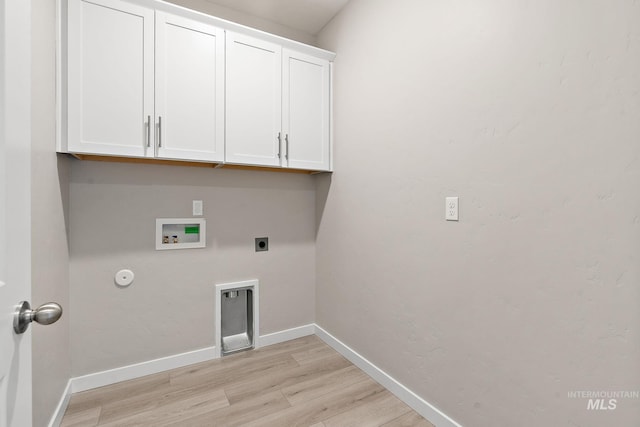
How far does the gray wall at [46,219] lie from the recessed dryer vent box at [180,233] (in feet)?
1.72

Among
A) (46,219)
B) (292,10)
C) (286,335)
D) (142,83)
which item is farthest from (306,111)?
(286,335)

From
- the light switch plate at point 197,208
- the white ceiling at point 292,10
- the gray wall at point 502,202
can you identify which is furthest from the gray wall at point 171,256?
the white ceiling at point 292,10

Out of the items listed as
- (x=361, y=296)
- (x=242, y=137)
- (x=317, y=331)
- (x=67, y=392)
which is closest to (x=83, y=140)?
(x=242, y=137)

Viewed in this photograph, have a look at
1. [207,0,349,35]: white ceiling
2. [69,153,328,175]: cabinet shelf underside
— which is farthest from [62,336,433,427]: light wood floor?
[207,0,349,35]: white ceiling

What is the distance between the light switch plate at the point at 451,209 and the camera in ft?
4.96

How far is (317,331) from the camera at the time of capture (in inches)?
107

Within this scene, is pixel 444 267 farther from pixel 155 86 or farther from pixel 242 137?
pixel 155 86

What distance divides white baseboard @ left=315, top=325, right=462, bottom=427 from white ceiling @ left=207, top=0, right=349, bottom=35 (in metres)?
2.67

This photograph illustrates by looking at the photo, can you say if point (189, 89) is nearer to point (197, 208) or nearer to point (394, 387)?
point (197, 208)

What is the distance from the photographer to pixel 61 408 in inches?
65.0

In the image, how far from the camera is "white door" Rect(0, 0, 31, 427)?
58cm

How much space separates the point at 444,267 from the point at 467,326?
11.9 inches

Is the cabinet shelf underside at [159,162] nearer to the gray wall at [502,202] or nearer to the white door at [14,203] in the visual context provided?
the gray wall at [502,202]

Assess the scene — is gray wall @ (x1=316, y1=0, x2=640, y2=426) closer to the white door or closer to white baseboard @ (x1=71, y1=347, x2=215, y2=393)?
white baseboard @ (x1=71, y1=347, x2=215, y2=393)
